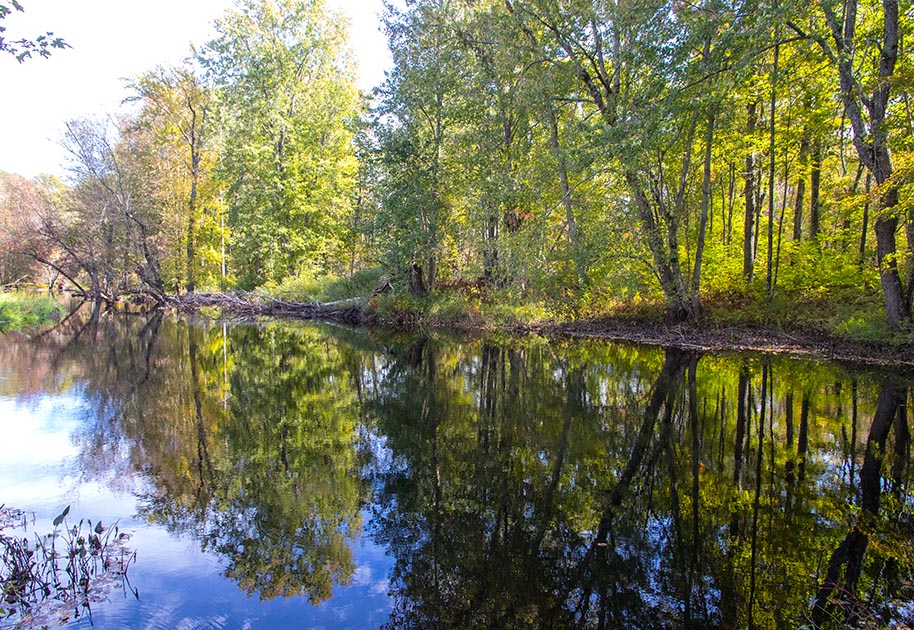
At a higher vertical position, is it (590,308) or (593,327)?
(590,308)

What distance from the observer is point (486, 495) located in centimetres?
539

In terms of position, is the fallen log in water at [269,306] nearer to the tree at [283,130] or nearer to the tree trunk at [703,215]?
the tree at [283,130]

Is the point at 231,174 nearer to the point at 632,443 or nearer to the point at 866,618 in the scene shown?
the point at 632,443

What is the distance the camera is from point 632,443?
694 centimetres

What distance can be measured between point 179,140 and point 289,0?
1151 centimetres

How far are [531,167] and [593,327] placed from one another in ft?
21.4

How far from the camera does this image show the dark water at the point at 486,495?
11.9ft

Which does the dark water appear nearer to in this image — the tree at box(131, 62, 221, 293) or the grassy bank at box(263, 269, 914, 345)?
the grassy bank at box(263, 269, 914, 345)

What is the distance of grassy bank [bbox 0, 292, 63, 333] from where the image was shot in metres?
22.8

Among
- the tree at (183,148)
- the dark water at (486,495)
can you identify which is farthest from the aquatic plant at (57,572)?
the tree at (183,148)

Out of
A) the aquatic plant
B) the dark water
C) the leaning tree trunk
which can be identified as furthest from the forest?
the aquatic plant

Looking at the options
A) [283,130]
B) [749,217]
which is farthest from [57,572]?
[283,130]

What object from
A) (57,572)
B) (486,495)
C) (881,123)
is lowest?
(57,572)

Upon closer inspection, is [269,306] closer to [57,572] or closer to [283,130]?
[283,130]
